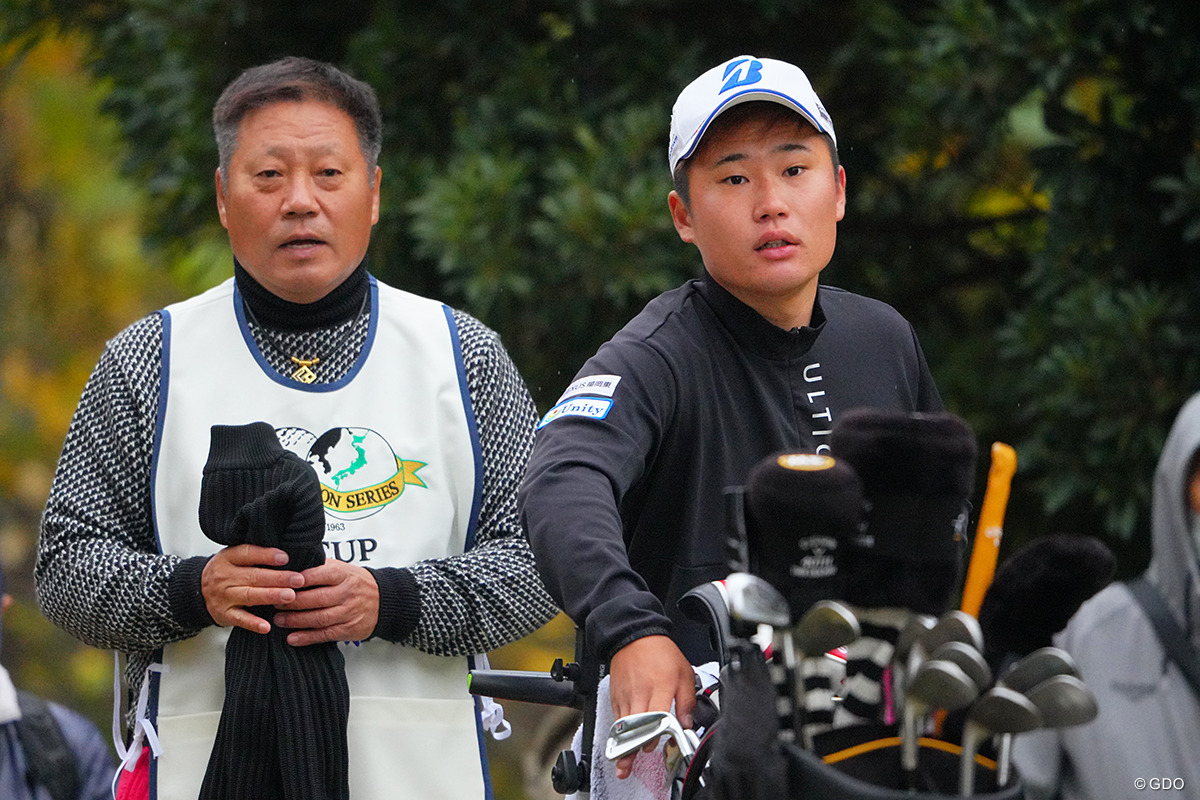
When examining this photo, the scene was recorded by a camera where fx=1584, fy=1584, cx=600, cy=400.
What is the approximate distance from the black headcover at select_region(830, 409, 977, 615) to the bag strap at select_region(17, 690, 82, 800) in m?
2.79

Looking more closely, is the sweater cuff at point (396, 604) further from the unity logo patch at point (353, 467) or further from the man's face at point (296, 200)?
the man's face at point (296, 200)

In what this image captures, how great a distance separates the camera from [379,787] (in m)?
2.95

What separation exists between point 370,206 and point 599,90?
198cm

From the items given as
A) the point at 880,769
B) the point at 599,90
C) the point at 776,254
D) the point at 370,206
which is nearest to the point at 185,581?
the point at 370,206

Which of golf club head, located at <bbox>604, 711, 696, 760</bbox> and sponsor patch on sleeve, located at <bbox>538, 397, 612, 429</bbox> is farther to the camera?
sponsor patch on sleeve, located at <bbox>538, 397, 612, 429</bbox>

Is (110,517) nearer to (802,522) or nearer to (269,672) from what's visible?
(269,672)

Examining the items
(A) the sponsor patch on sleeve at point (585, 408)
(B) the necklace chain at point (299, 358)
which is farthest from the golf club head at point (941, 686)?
(B) the necklace chain at point (299, 358)

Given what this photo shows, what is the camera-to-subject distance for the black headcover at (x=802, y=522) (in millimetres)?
1672

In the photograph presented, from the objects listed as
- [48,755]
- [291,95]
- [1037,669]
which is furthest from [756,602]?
[48,755]

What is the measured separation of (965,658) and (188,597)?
Answer: 164 cm

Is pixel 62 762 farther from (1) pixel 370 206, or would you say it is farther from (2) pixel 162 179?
(2) pixel 162 179

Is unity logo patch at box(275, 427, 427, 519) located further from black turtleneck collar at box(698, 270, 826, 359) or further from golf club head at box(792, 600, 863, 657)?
golf club head at box(792, 600, 863, 657)

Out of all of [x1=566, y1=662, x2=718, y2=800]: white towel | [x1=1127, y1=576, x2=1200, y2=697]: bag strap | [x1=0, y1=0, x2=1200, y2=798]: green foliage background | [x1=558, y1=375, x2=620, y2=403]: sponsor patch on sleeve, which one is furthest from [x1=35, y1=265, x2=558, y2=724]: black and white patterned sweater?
[x1=0, y1=0, x2=1200, y2=798]: green foliage background

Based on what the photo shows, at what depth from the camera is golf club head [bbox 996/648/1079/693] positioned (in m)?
1.71
